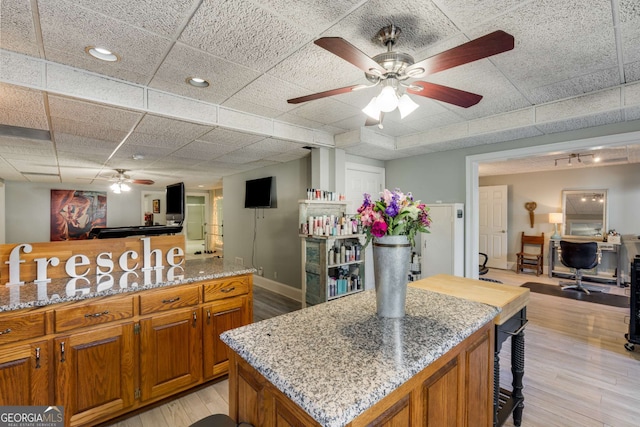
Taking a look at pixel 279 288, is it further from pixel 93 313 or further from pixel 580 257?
pixel 580 257

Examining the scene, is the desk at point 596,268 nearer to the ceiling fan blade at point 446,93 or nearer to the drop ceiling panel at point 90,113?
the ceiling fan blade at point 446,93

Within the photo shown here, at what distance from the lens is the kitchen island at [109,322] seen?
1.70 meters

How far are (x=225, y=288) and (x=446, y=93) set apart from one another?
222cm

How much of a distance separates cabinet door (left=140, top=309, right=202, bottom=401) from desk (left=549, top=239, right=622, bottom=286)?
7242mm

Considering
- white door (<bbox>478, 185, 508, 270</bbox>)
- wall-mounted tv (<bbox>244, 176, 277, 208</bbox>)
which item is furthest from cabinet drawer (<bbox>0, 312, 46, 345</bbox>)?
white door (<bbox>478, 185, 508, 270</bbox>)

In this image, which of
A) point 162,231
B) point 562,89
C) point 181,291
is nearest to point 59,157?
point 162,231

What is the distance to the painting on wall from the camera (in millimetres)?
7977

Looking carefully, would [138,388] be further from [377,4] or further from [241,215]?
[241,215]

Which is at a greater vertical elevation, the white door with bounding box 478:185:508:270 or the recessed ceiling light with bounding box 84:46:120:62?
the recessed ceiling light with bounding box 84:46:120:62

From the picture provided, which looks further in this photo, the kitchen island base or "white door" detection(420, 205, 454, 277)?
"white door" detection(420, 205, 454, 277)

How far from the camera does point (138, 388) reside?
2.06m

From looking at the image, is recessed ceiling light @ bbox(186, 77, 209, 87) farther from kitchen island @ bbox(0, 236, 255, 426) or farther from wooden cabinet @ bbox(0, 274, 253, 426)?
wooden cabinet @ bbox(0, 274, 253, 426)

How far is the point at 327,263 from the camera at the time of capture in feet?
11.4

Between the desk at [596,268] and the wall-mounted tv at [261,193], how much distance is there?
614cm
